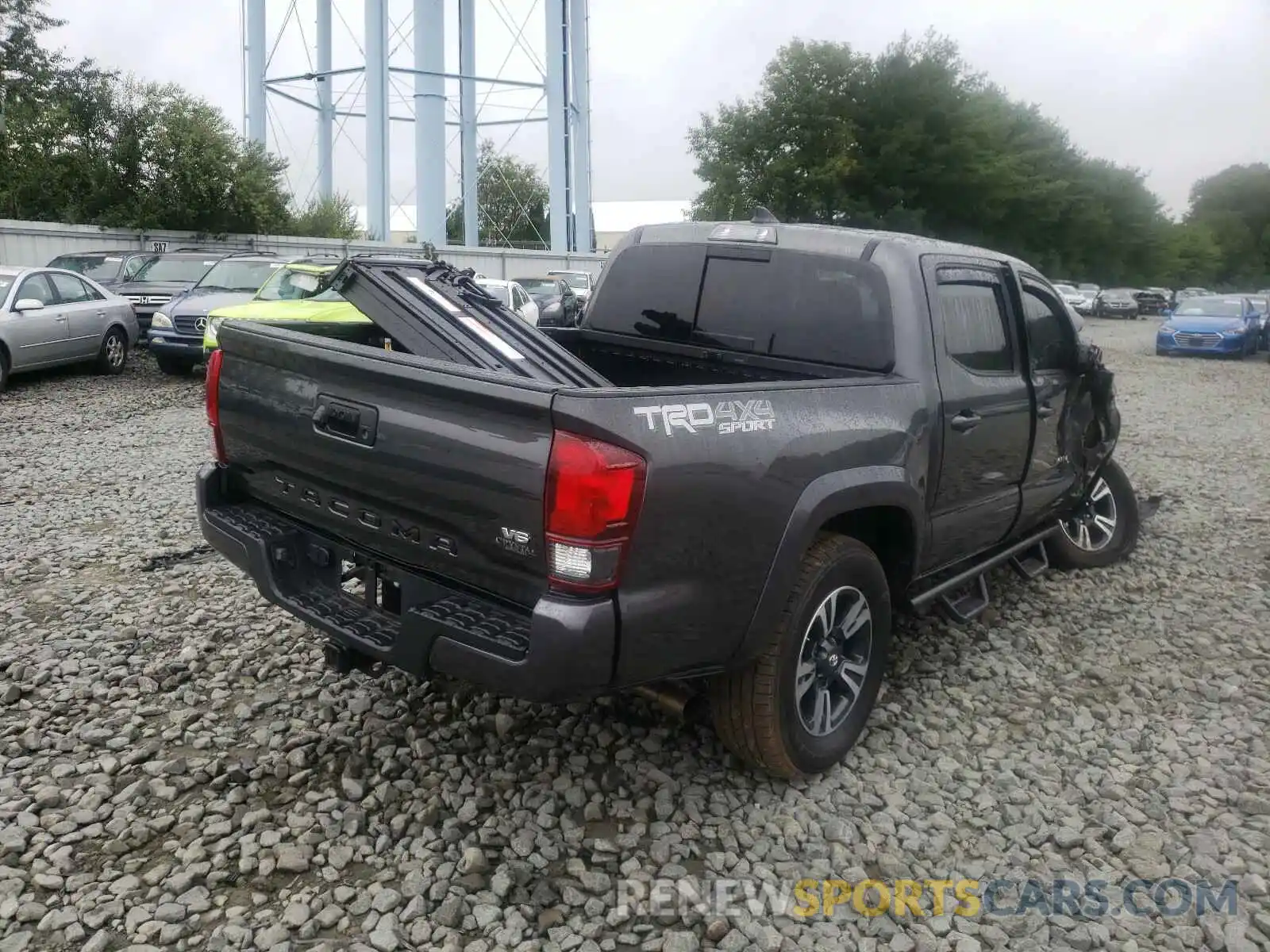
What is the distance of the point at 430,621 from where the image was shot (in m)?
2.84

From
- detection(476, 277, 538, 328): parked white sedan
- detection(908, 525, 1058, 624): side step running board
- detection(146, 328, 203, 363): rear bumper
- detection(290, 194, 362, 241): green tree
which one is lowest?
detection(908, 525, 1058, 624): side step running board

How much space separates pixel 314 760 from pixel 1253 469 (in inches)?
364

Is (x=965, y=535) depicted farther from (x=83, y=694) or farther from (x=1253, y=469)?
(x=1253, y=469)

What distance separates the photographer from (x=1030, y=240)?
179ft

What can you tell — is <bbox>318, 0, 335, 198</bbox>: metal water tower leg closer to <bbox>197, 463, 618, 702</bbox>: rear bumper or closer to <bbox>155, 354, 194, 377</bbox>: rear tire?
<bbox>155, 354, 194, 377</bbox>: rear tire

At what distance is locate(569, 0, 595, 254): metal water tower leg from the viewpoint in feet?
108

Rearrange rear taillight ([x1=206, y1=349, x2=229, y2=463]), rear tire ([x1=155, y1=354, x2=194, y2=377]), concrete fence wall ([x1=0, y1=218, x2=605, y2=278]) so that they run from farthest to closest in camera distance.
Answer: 1. concrete fence wall ([x1=0, y1=218, x2=605, y2=278])
2. rear tire ([x1=155, y1=354, x2=194, y2=377])
3. rear taillight ([x1=206, y1=349, x2=229, y2=463])

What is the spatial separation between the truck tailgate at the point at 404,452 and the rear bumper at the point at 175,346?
34.9ft

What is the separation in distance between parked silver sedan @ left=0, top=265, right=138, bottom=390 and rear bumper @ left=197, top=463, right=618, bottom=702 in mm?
10156

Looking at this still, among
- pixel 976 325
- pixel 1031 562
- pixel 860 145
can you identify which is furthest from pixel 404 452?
pixel 860 145

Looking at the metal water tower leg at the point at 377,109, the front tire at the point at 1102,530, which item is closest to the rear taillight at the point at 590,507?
the front tire at the point at 1102,530

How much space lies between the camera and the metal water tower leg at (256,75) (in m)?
30.4

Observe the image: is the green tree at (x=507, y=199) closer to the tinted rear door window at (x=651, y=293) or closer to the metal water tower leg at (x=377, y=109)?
the metal water tower leg at (x=377, y=109)

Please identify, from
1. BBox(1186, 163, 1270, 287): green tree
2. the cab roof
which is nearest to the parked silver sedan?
the cab roof
